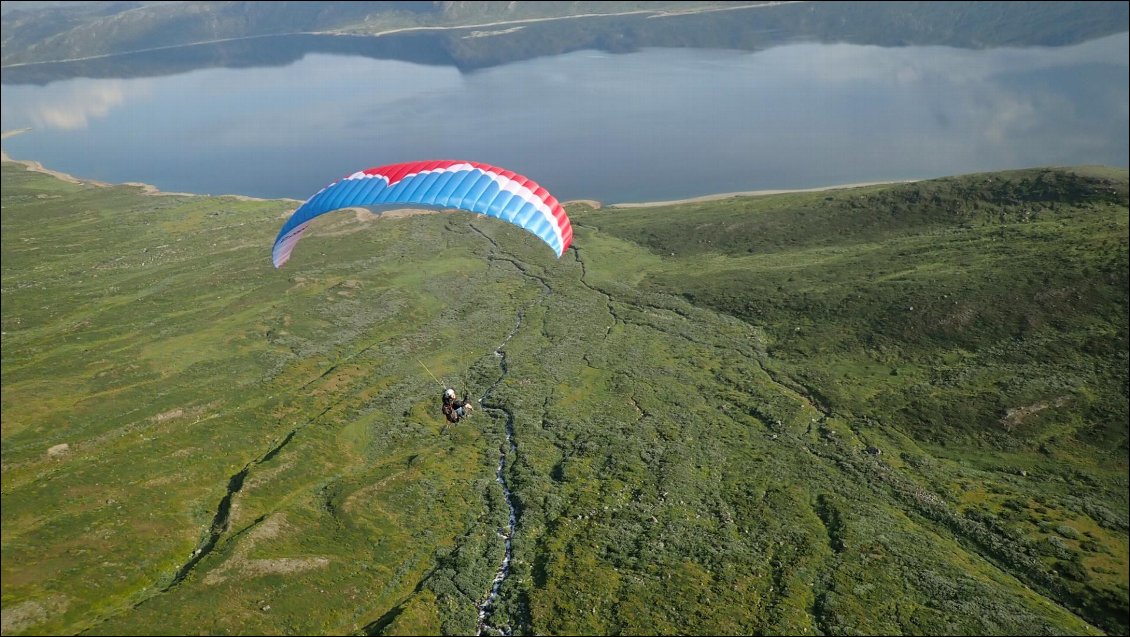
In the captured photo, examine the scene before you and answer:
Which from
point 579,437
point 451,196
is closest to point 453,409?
point 451,196

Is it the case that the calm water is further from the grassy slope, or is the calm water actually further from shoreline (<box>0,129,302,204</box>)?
the grassy slope

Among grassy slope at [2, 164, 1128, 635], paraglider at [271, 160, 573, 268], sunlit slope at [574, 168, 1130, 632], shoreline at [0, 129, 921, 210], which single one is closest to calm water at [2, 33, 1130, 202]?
shoreline at [0, 129, 921, 210]

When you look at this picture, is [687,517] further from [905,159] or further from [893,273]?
[905,159]

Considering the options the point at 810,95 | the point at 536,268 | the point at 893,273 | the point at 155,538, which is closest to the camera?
the point at 155,538

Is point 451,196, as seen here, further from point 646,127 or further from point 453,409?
point 646,127

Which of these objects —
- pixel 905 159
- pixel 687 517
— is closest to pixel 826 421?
pixel 687 517

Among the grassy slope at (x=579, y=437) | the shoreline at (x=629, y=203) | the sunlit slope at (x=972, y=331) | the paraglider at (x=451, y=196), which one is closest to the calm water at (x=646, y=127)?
the shoreline at (x=629, y=203)

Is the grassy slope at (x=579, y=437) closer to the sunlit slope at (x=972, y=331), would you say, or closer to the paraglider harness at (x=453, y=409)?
the sunlit slope at (x=972, y=331)

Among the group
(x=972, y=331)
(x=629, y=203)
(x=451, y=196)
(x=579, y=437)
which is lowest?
(x=579, y=437)
